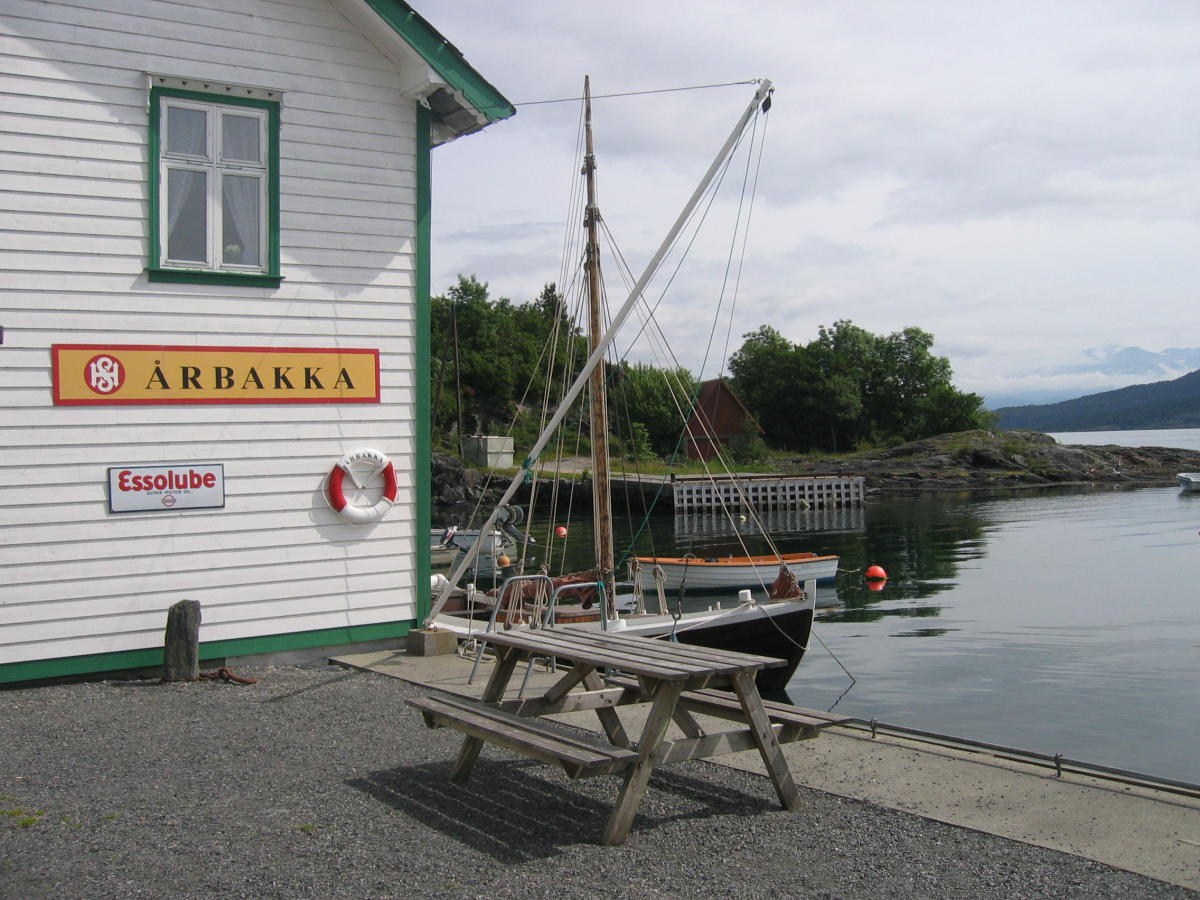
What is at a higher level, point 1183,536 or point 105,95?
point 105,95

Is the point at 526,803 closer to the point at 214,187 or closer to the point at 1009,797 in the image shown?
the point at 1009,797

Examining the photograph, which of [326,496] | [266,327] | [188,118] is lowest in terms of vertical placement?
[326,496]

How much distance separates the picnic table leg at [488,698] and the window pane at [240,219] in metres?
5.15

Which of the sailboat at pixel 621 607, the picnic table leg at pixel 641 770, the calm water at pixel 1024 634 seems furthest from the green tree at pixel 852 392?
the picnic table leg at pixel 641 770

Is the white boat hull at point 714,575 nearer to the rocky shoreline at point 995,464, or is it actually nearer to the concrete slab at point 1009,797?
the concrete slab at point 1009,797

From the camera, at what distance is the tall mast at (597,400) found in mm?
19094

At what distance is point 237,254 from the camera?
32.6ft

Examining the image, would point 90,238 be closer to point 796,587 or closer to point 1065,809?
point 1065,809

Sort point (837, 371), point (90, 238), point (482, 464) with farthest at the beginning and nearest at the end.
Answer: point (837, 371) → point (482, 464) → point (90, 238)

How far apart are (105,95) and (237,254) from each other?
1625mm

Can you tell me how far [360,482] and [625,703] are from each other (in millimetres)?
4602

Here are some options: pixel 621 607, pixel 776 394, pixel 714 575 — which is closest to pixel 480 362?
pixel 776 394

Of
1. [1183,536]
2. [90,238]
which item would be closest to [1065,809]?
[90,238]

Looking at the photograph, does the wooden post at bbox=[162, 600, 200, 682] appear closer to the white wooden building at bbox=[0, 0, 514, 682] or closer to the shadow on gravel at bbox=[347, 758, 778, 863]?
the white wooden building at bbox=[0, 0, 514, 682]
